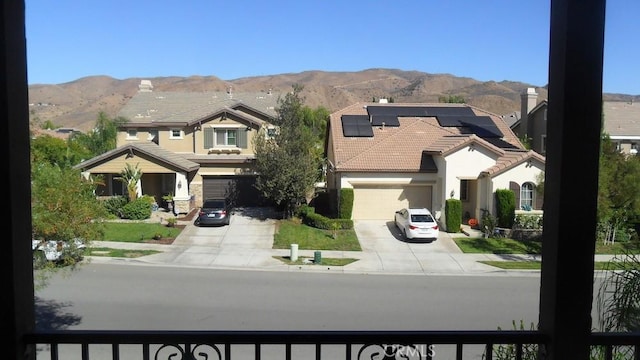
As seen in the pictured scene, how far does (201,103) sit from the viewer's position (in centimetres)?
3509

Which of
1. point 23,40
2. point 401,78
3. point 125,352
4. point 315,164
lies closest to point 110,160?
point 315,164

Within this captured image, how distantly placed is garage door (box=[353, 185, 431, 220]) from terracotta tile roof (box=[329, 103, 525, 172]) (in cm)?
112

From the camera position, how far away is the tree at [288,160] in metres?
25.8

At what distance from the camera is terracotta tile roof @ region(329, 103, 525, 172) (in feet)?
87.6

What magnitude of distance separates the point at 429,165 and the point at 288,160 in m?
7.31

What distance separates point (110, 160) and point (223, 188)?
20.8 ft

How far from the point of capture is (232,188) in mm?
30828

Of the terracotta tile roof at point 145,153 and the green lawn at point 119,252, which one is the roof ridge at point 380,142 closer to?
the terracotta tile roof at point 145,153

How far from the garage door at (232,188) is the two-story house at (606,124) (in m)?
18.3

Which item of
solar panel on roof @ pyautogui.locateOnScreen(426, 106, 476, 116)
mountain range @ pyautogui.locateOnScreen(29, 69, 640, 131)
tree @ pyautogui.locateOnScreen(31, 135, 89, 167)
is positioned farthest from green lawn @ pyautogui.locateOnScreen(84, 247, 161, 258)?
mountain range @ pyautogui.locateOnScreen(29, 69, 640, 131)

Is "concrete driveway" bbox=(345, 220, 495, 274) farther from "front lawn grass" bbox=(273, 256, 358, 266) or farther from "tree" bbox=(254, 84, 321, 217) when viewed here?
"tree" bbox=(254, 84, 321, 217)

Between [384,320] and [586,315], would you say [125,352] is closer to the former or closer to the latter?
[384,320]

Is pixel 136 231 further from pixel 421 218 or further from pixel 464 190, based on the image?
pixel 464 190

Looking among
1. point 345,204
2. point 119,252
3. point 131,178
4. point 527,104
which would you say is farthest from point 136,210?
point 527,104
